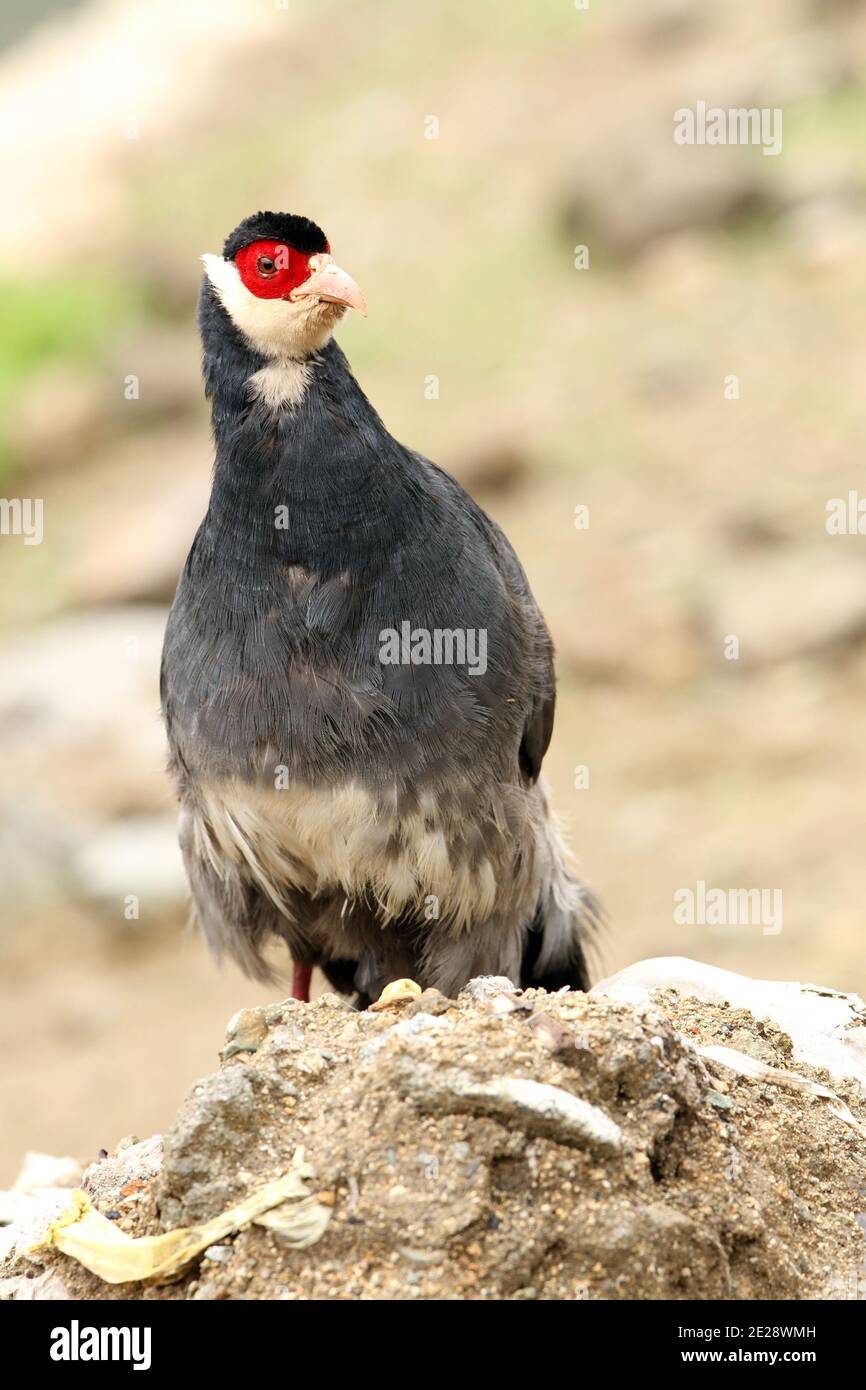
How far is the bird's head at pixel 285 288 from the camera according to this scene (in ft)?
17.3

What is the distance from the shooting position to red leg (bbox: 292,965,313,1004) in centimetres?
619

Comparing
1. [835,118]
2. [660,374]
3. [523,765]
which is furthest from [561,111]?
[523,765]

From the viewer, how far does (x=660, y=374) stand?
17.0 metres

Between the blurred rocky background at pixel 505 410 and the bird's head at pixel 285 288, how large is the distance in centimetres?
522

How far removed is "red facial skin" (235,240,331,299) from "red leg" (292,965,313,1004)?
235 centimetres

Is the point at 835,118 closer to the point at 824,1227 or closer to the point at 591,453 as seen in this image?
the point at 591,453

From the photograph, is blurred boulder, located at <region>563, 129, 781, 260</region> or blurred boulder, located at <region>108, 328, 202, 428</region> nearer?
blurred boulder, located at <region>563, 129, 781, 260</region>

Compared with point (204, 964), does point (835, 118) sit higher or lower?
higher

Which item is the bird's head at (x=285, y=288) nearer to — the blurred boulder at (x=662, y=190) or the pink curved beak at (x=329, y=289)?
the pink curved beak at (x=329, y=289)

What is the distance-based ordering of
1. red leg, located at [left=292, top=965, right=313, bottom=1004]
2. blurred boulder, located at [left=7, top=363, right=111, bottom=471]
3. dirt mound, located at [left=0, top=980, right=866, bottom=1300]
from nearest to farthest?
dirt mound, located at [left=0, top=980, right=866, bottom=1300], red leg, located at [left=292, top=965, right=313, bottom=1004], blurred boulder, located at [left=7, top=363, right=111, bottom=471]

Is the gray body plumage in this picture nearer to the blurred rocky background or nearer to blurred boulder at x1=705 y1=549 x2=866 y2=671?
the blurred rocky background

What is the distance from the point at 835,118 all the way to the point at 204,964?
1272 cm

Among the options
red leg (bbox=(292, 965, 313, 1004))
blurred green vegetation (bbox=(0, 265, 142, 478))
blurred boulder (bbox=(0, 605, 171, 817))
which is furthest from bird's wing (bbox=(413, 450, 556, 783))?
blurred green vegetation (bbox=(0, 265, 142, 478))

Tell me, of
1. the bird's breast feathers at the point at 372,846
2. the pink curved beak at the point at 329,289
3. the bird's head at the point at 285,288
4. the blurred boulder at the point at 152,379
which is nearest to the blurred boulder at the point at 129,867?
the bird's breast feathers at the point at 372,846
